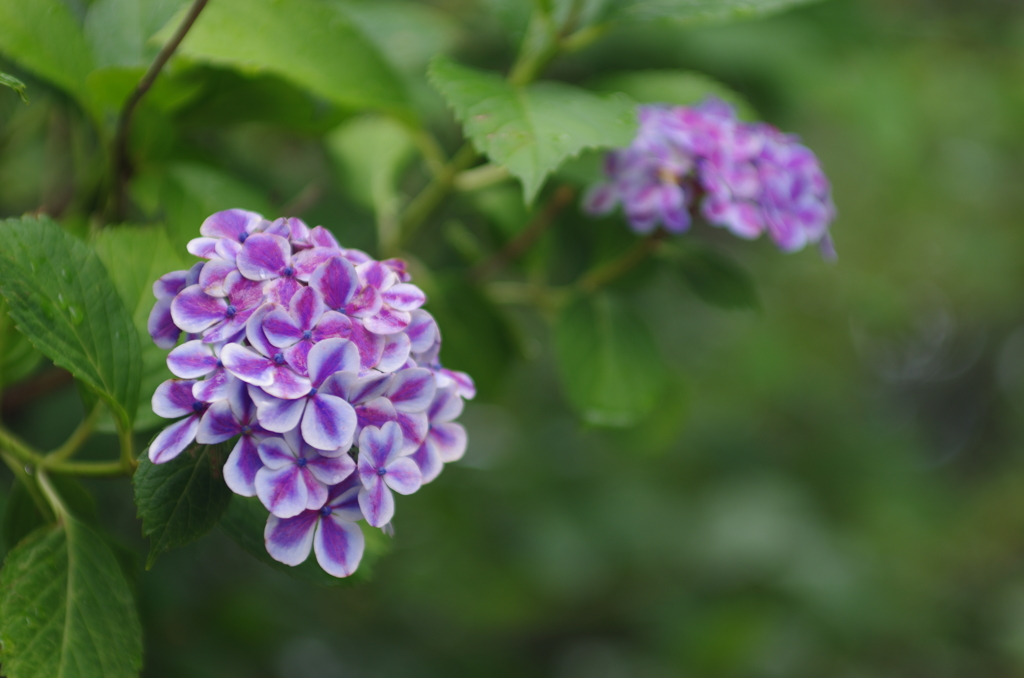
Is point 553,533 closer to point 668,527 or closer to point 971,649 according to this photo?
point 668,527

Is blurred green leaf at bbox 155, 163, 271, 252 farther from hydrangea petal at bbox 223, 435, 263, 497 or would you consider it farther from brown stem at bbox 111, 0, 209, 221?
hydrangea petal at bbox 223, 435, 263, 497

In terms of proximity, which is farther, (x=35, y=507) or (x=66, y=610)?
(x=35, y=507)

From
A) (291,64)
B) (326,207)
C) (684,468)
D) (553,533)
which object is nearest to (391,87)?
(291,64)

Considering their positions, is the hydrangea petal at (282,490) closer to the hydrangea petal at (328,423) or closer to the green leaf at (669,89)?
the hydrangea petal at (328,423)

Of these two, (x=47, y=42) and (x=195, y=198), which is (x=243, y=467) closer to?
(x=195, y=198)

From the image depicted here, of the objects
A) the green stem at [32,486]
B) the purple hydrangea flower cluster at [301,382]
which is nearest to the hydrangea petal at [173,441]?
the purple hydrangea flower cluster at [301,382]

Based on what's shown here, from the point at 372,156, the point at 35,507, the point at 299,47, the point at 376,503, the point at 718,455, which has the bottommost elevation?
the point at 718,455

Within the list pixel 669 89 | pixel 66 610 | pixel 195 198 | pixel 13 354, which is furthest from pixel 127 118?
pixel 669 89
